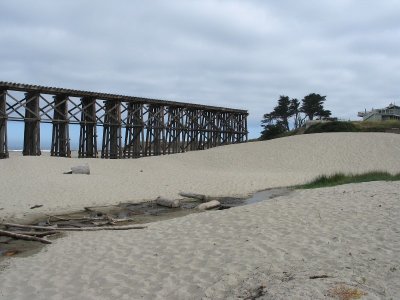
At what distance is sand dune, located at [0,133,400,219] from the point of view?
14141mm

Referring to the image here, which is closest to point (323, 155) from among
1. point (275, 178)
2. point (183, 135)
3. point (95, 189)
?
point (275, 178)

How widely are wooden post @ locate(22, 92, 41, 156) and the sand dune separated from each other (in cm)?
275

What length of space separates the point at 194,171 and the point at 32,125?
9462 millimetres

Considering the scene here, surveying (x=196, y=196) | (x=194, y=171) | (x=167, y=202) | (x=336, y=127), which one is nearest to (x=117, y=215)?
(x=167, y=202)

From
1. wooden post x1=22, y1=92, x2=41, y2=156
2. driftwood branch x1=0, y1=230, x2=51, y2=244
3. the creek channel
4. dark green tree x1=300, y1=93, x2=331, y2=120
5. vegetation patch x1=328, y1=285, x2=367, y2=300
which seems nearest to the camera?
vegetation patch x1=328, y1=285, x2=367, y2=300

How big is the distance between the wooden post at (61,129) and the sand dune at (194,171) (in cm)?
321

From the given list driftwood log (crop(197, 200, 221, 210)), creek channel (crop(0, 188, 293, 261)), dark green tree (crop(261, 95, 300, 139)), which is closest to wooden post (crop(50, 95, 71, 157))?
creek channel (crop(0, 188, 293, 261))

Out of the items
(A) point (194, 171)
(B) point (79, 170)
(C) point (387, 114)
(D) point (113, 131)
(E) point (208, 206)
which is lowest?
(E) point (208, 206)

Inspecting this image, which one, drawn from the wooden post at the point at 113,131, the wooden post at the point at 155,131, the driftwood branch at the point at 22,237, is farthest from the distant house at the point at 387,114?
the driftwood branch at the point at 22,237

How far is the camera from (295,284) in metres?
4.66

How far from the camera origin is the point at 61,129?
83.1 feet

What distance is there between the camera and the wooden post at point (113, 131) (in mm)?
27844

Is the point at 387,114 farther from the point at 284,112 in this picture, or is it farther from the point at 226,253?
the point at 226,253

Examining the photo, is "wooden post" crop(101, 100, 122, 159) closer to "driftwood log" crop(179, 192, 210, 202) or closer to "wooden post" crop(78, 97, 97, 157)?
"wooden post" crop(78, 97, 97, 157)
